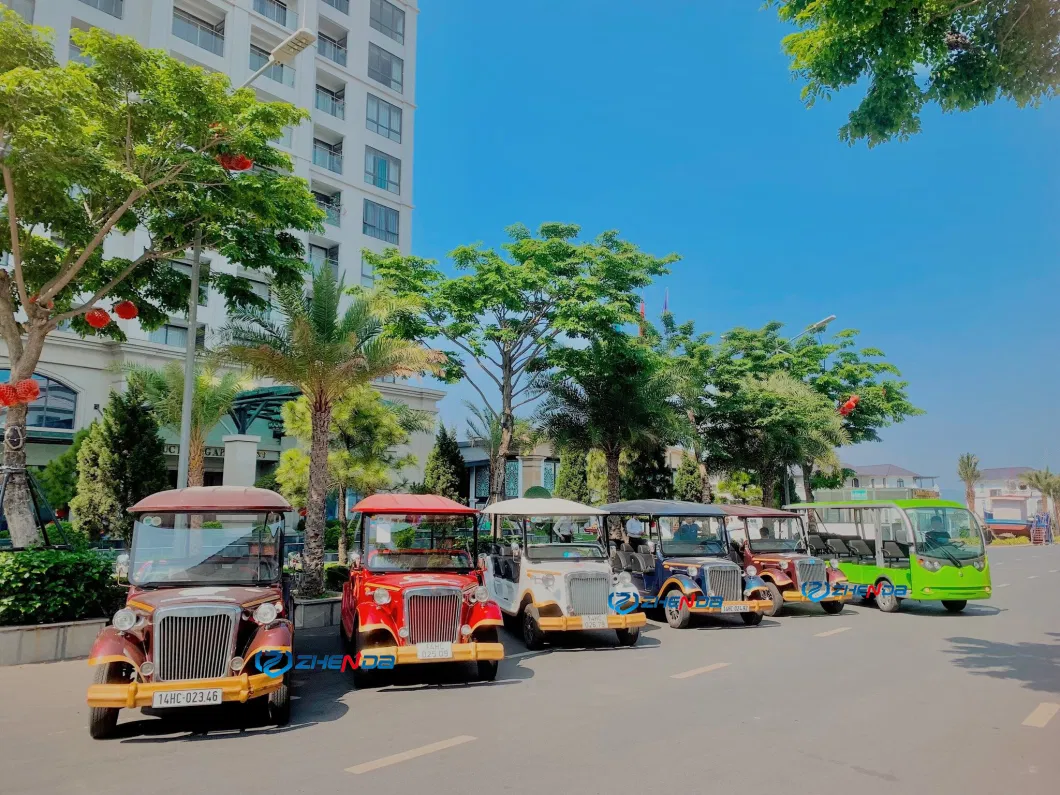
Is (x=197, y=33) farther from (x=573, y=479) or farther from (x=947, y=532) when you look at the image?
(x=947, y=532)

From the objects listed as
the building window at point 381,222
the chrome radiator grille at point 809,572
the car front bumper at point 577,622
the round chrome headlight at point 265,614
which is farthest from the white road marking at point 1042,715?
the building window at point 381,222

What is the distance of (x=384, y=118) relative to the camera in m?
36.4

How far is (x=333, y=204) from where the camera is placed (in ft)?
111

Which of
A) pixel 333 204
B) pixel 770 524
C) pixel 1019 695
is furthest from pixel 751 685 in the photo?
pixel 333 204

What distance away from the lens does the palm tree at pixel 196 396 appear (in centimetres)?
2302

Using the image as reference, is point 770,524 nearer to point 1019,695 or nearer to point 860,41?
point 1019,695

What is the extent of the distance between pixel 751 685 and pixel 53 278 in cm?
1326

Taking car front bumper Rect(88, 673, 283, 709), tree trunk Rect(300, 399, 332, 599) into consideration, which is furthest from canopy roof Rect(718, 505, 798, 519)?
car front bumper Rect(88, 673, 283, 709)

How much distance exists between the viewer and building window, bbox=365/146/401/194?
35.2 meters

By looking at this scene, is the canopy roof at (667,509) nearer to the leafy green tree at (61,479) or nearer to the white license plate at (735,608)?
the white license plate at (735,608)

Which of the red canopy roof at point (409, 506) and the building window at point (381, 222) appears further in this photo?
the building window at point (381, 222)

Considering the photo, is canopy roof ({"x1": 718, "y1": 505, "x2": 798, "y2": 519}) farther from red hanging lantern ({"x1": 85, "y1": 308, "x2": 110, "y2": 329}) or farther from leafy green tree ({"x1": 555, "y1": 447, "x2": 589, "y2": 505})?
leafy green tree ({"x1": 555, "y1": 447, "x2": 589, "y2": 505})

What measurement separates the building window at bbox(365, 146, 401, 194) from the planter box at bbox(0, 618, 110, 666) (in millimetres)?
27951

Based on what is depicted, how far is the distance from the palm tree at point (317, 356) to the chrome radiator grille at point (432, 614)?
246 inches
